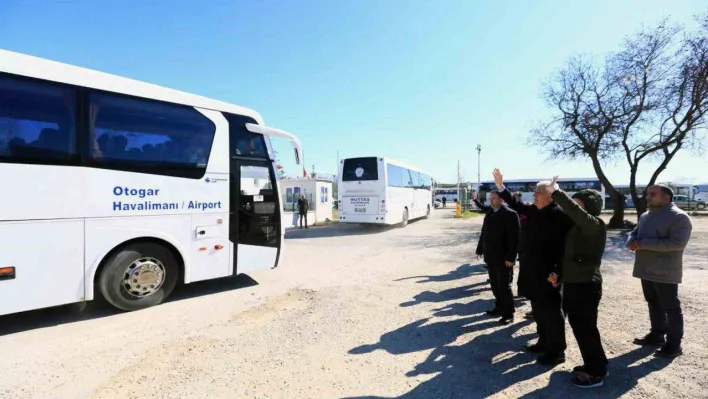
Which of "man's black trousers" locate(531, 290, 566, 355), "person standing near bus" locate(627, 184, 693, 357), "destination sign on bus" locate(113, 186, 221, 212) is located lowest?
"man's black trousers" locate(531, 290, 566, 355)

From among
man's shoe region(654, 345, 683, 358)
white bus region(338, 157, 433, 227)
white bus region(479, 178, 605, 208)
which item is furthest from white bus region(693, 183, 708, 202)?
man's shoe region(654, 345, 683, 358)

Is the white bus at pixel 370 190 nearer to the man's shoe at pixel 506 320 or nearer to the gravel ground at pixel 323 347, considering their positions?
the gravel ground at pixel 323 347

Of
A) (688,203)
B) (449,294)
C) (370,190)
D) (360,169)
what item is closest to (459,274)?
(449,294)

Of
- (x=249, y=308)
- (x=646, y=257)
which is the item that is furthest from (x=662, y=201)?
(x=249, y=308)

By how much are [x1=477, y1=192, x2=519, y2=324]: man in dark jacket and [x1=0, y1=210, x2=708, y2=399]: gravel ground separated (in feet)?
0.91

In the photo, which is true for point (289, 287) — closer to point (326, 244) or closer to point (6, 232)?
point (6, 232)

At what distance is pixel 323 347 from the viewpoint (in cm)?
369

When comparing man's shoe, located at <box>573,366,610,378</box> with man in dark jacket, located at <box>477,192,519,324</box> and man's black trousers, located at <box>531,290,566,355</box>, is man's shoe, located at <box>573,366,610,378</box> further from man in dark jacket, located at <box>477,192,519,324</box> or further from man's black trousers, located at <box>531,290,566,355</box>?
man in dark jacket, located at <box>477,192,519,324</box>

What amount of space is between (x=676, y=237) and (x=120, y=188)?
6.52m

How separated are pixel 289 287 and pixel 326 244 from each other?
5552 millimetres

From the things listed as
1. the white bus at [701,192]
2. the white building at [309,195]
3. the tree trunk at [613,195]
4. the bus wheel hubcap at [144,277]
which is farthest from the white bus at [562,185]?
the bus wheel hubcap at [144,277]

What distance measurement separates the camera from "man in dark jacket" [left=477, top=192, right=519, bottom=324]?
14.3 ft

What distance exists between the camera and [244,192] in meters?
5.87

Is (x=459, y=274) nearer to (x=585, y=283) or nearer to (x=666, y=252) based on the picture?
(x=666, y=252)
